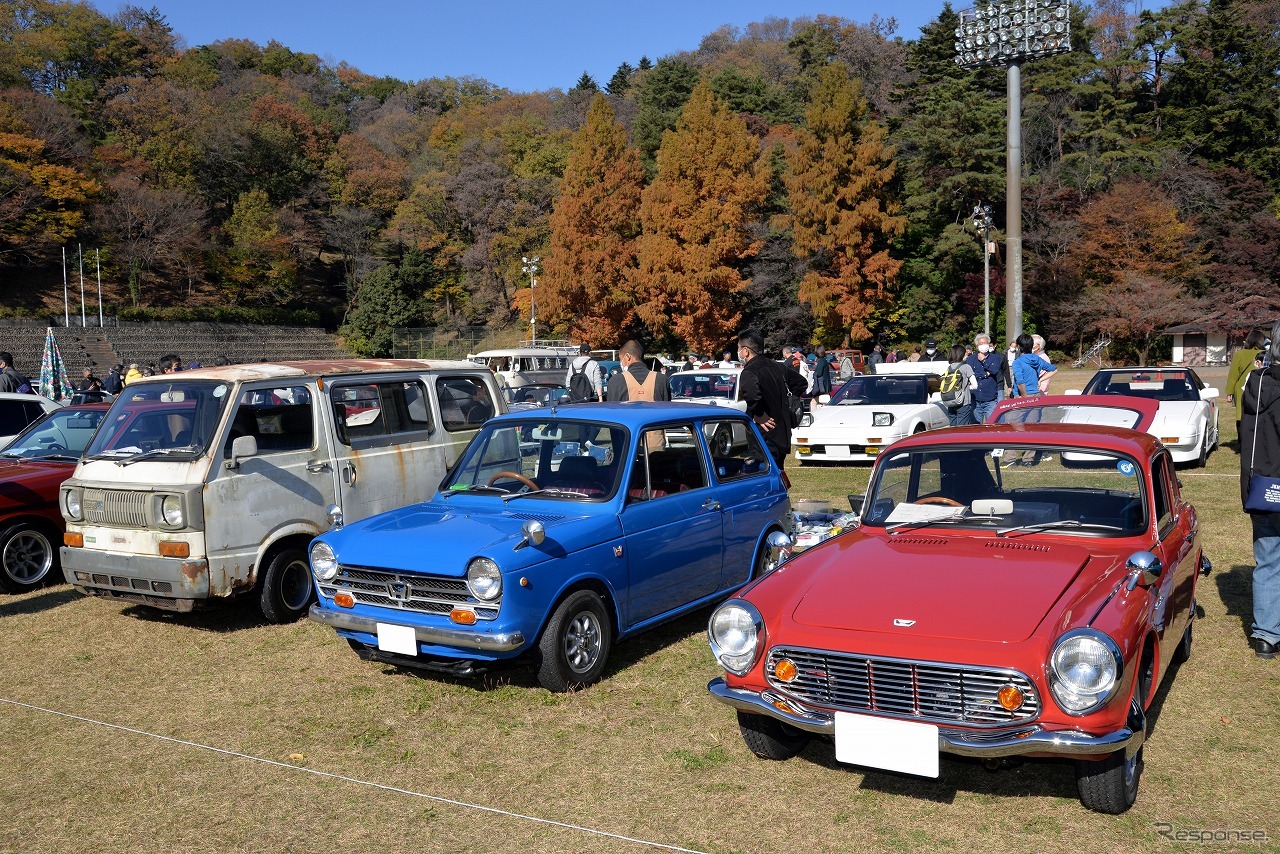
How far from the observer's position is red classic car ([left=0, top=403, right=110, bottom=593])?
8.58 meters

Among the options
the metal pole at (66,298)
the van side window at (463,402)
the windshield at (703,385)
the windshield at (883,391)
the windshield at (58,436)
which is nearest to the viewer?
the van side window at (463,402)

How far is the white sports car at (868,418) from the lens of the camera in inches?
587

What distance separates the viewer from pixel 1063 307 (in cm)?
4334

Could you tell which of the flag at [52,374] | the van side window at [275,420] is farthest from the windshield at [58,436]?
the flag at [52,374]

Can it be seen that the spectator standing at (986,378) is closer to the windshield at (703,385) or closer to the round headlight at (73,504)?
the windshield at (703,385)

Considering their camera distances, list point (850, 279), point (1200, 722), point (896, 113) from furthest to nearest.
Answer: point (896, 113) → point (850, 279) → point (1200, 722)

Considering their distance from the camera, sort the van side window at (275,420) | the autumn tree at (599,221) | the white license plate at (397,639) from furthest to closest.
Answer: the autumn tree at (599,221) → the van side window at (275,420) → the white license plate at (397,639)

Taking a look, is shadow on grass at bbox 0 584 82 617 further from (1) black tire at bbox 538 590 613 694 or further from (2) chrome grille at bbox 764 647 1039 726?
(2) chrome grille at bbox 764 647 1039 726

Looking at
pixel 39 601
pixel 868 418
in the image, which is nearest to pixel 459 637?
pixel 39 601

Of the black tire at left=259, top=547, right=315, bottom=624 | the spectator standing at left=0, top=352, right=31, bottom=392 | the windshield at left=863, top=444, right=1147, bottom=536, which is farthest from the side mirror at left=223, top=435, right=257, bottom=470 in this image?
the spectator standing at left=0, top=352, right=31, bottom=392

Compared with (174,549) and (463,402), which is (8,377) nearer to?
(463,402)

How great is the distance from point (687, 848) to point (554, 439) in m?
3.14

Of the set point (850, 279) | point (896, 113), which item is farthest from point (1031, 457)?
point (896, 113)

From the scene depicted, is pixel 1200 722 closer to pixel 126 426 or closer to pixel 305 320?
pixel 126 426
